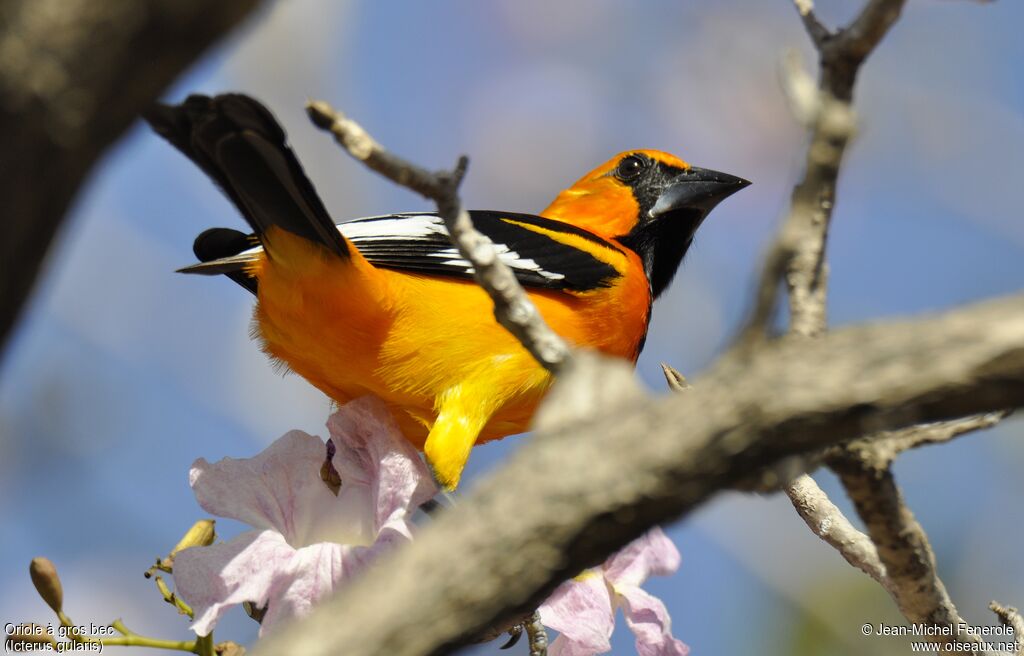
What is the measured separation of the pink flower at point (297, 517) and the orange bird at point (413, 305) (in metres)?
0.63

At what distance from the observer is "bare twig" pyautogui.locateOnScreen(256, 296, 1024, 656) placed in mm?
1461

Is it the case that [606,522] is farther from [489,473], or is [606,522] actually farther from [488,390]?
[488,390]

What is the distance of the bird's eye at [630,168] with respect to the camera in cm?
561

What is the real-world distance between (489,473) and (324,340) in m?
2.37

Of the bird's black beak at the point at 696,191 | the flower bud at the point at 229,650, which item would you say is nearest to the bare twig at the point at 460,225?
the flower bud at the point at 229,650

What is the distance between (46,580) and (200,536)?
378 millimetres

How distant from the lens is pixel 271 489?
2.95 m

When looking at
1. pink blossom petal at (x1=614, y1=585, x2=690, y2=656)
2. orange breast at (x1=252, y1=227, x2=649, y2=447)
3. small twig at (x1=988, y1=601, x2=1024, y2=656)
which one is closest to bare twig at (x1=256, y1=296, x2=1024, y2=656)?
pink blossom petal at (x1=614, y1=585, x2=690, y2=656)

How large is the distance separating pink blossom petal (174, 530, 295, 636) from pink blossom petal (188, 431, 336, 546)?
0.13 meters

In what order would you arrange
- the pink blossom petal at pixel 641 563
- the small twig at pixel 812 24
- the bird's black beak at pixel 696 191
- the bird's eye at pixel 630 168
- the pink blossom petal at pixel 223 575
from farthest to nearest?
1. the bird's eye at pixel 630 168
2. the bird's black beak at pixel 696 191
3. the pink blossom petal at pixel 641 563
4. the pink blossom petal at pixel 223 575
5. the small twig at pixel 812 24

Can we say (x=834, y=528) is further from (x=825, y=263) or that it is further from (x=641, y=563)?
(x=825, y=263)

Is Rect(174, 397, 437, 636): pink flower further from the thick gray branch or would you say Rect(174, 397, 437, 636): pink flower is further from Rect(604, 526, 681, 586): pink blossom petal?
the thick gray branch

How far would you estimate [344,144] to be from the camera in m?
2.03

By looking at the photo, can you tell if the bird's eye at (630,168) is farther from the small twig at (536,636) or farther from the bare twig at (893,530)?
the bare twig at (893,530)
